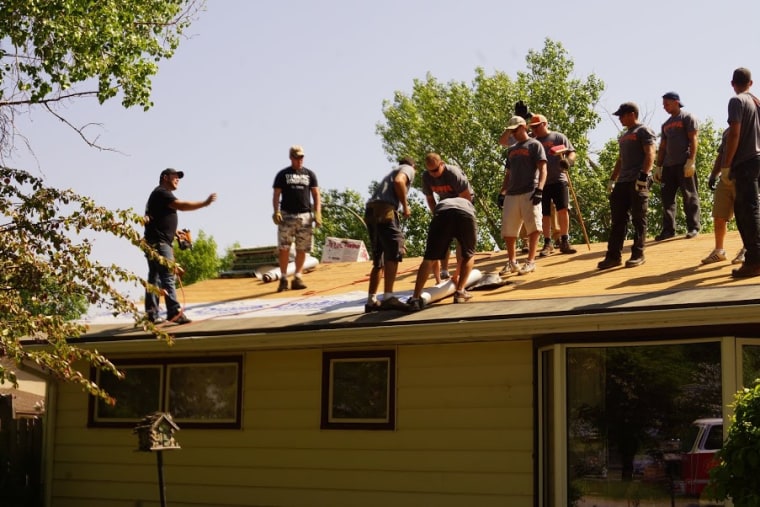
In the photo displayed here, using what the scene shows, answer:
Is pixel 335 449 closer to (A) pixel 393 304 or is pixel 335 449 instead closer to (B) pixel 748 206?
(A) pixel 393 304

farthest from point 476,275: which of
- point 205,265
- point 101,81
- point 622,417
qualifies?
point 205,265

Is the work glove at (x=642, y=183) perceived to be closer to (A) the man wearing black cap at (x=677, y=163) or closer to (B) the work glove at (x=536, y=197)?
(B) the work glove at (x=536, y=197)

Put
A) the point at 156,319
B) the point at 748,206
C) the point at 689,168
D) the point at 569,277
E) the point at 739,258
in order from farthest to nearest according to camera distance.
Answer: the point at 689,168
the point at 156,319
the point at 569,277
the point at 739,258
the point at 748,206

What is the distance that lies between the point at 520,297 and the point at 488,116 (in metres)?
35.0

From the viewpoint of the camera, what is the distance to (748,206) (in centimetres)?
989

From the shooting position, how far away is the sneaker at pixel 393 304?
11.0 meters

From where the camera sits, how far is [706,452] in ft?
29.2

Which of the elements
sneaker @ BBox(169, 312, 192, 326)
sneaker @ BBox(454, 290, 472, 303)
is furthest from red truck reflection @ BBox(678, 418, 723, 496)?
sneaker @ BBox(169, 312, 192, 326)

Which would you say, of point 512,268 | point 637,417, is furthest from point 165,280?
point 637,417

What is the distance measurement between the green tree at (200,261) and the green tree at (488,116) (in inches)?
1069

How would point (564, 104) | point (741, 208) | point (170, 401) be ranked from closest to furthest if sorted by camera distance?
point (741, 208) < point (170, 401) < point (564, 104)

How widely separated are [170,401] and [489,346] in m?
4.45

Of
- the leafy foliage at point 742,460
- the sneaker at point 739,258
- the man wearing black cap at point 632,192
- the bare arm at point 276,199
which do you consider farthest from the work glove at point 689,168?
the leafy foliage at point 742,460

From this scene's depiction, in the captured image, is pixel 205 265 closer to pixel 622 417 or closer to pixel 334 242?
pixel 334 242
